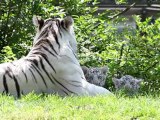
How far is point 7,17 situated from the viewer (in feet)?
27.4

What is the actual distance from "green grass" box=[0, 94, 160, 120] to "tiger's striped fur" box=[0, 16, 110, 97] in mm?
669

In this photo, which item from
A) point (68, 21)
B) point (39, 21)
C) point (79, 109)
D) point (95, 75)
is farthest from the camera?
point (95, 75)

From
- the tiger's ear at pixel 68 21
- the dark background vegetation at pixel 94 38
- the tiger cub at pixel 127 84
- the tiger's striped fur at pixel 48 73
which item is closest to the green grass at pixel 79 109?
the tiger's striped fur at pixel 48 73

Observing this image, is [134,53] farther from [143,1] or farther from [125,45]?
[143,1]

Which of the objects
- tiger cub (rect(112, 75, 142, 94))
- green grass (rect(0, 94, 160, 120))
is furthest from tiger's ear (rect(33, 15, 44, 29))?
green grass (rect(0, 94, 160, 120))

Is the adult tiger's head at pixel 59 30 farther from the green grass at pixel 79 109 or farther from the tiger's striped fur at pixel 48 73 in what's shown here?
the green grass at pixel 79 109

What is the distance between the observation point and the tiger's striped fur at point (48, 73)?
17.6ft

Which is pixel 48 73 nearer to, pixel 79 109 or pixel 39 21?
pixel 39 21

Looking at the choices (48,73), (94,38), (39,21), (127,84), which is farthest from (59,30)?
(94,38)

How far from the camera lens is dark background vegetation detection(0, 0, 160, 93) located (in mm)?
7348

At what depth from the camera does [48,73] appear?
5496 mm

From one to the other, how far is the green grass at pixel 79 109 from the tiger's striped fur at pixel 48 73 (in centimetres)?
67

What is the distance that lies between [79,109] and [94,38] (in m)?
4.50

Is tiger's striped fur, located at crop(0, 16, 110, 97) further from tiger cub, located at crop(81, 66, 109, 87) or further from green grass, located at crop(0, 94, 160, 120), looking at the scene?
green grass, located at crop(0, 94, 160, 120)
